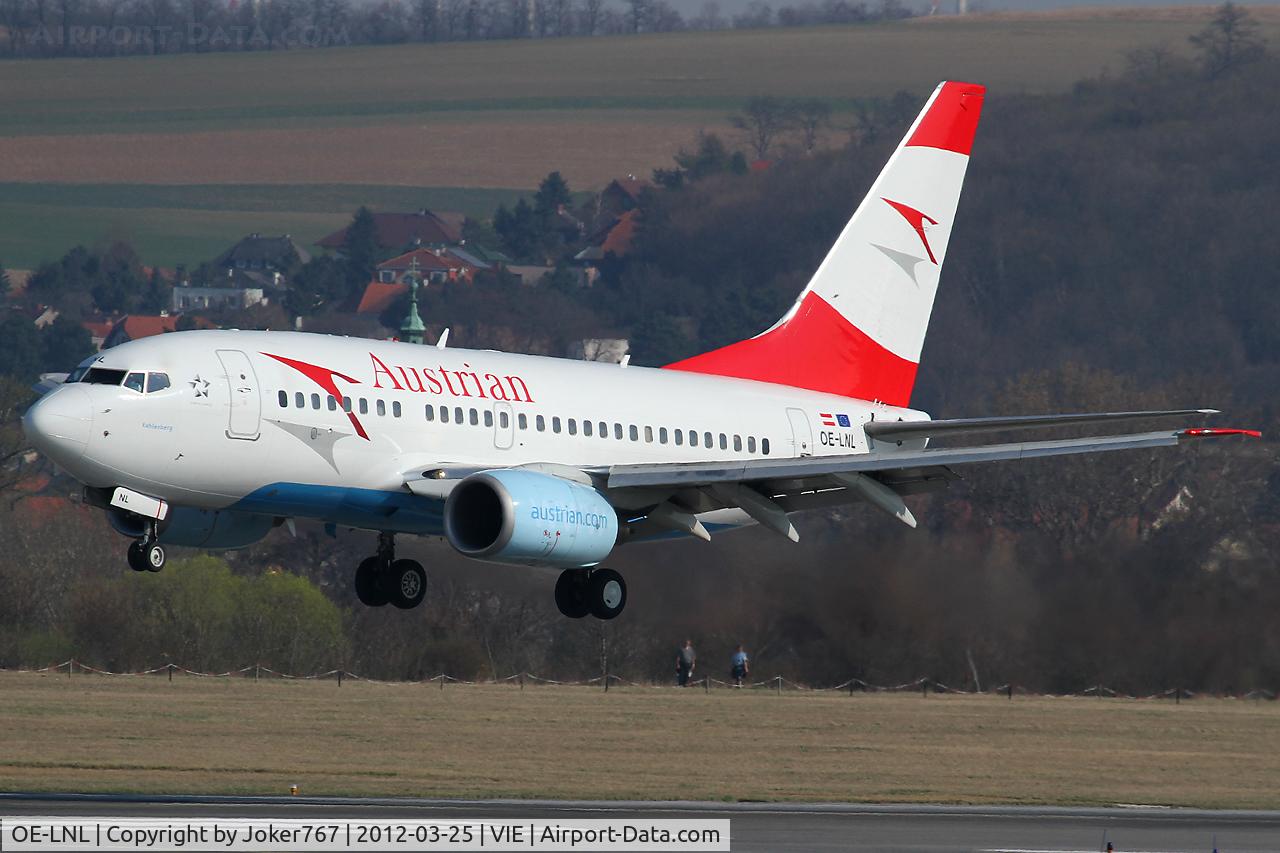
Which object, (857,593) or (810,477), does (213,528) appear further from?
(857,593)

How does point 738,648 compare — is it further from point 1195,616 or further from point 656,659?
point 1195,616

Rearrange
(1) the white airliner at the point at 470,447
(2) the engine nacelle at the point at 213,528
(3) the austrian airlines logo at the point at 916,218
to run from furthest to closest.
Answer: (3) the austrian airlines logo at the point at 916,218
(2) the engine nacelle at the point at 213,528
(1) the white airliner at the point at 470,447

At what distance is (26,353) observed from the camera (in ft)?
548

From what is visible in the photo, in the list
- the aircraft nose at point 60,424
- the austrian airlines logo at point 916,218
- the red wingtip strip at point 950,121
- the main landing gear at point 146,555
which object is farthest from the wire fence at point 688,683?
the aircraft nose at point 60,424

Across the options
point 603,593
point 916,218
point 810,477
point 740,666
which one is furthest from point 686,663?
point 810,477

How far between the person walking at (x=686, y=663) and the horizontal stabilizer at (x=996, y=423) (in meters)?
25.3

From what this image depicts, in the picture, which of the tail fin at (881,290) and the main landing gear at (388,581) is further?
the tail fin at (881,290)

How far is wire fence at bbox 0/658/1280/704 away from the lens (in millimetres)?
66812

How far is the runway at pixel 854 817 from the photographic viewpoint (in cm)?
4103

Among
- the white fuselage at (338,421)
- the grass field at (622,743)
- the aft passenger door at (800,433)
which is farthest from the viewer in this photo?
the grass field at (622,743)

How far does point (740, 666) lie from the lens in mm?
67688

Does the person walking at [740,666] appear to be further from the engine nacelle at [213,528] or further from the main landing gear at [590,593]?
the engine nacelle at [213,528]

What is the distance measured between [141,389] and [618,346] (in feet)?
501

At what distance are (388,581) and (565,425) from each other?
423cm
